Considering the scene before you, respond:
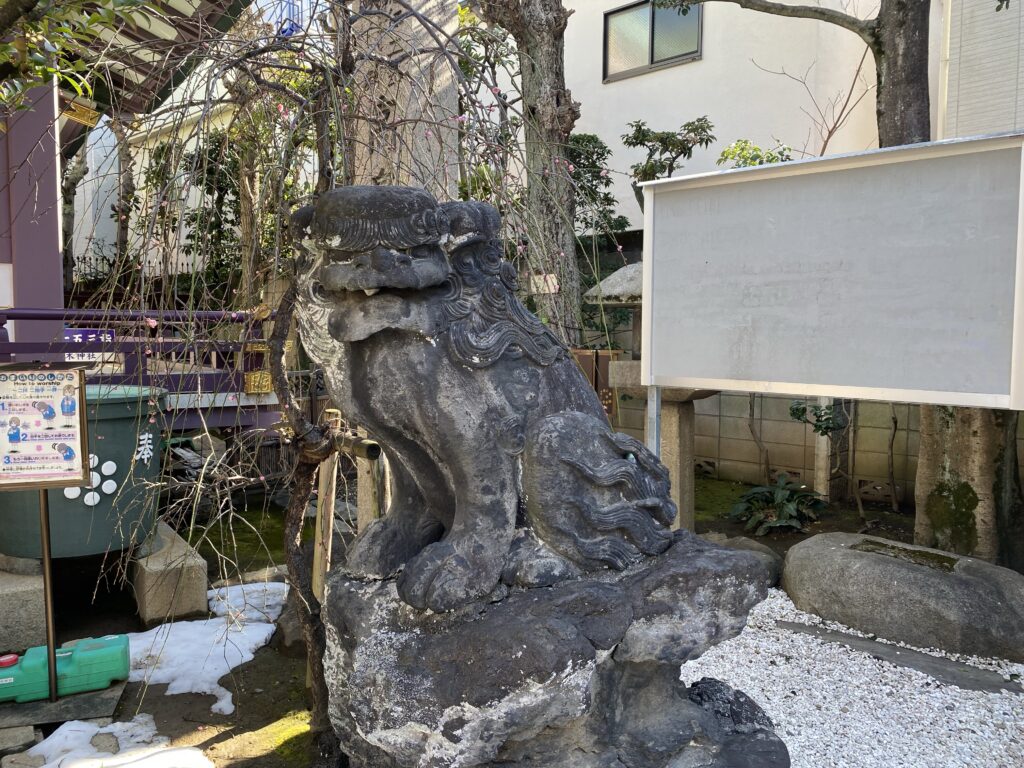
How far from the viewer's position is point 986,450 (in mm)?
4504

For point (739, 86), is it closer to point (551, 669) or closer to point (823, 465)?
point (823, 465)

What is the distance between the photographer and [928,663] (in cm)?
364

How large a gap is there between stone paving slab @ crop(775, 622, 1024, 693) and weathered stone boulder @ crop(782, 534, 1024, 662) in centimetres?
9

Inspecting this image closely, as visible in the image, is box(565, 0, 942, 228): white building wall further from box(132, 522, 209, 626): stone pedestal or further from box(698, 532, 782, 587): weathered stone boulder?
box(132, 522, 209, 626): stone pedestal

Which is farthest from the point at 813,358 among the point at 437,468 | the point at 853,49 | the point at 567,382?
the point at 853,49

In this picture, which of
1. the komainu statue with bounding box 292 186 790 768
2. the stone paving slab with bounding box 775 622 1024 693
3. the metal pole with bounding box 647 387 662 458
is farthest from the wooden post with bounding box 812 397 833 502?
the komainu statue with bounding box 292 186 790 768

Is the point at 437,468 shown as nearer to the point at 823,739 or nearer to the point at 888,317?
the point at 823,739

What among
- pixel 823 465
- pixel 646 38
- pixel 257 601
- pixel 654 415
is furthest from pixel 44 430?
pixel 646 38

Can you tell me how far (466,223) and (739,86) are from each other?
21.5ft

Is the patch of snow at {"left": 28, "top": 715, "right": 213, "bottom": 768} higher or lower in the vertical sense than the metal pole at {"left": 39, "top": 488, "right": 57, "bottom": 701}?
lower

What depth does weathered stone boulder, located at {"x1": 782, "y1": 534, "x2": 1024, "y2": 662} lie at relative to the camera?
3676 mm

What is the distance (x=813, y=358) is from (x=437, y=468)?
7.45 ft

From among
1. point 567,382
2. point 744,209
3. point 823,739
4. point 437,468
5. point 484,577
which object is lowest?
point 823,739

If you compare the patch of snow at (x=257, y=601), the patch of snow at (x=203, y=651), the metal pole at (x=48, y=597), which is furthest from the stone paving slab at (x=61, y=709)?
the patch of snow at (x=257, y=601)
